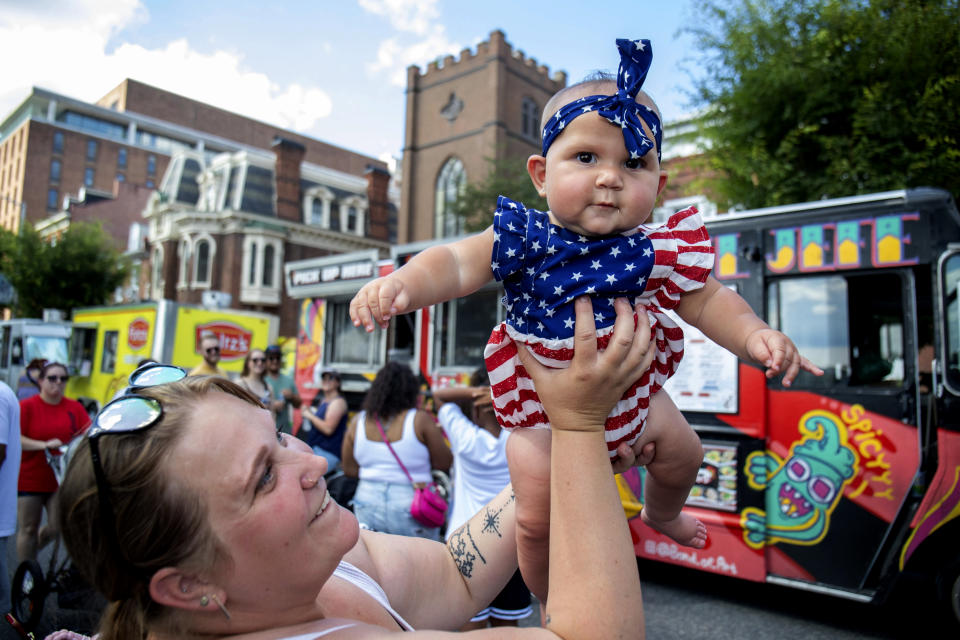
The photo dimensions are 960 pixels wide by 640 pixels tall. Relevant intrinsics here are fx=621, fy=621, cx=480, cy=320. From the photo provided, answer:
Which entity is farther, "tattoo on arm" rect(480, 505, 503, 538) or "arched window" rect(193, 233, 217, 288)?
"arched window" rect(193, 233, 217, 288)

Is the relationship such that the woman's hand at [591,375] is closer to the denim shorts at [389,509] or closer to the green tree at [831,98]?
the denim shorts at [389,509]

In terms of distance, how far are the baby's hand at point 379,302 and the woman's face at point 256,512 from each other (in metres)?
0.30

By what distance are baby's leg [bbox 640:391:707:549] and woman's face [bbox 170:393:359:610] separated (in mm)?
788

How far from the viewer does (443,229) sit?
2981 cm

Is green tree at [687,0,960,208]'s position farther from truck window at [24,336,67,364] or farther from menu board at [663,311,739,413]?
truck window at [24,336,67,364]

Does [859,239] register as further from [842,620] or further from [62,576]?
[62,576]

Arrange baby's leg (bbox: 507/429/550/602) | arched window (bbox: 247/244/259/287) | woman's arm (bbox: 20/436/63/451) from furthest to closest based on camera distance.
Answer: arched window (bbox: 247/244/259/287) → woman's arm (bbox: 20/436/63/451) → baby's leg (bbox: 507/429/550/602)

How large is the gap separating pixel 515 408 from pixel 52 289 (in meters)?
33.2

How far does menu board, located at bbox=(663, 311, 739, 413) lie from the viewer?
490 cm

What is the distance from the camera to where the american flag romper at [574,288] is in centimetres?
145

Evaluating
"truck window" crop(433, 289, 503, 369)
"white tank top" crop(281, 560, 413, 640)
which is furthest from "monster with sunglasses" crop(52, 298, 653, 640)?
"truck window" crop(433, 289, 503, 369)

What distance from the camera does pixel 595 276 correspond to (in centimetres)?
146

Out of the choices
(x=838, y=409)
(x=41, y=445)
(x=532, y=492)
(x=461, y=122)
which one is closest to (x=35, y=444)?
(x=41, y=445)

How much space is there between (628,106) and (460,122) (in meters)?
29.9
